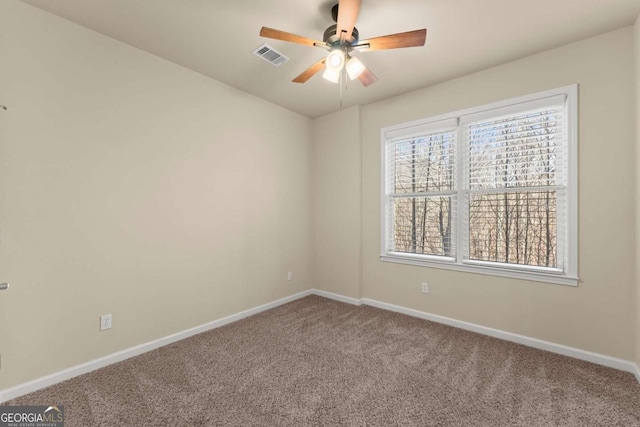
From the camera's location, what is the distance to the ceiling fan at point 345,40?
1.79 metres

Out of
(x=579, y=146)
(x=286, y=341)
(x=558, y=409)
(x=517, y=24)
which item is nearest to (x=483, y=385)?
(x=558, y=409)

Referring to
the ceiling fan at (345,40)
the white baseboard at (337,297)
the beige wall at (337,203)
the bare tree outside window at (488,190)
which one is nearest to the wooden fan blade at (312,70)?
the ceiling fan at (345,40)

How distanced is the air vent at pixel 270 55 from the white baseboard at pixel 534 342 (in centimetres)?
306

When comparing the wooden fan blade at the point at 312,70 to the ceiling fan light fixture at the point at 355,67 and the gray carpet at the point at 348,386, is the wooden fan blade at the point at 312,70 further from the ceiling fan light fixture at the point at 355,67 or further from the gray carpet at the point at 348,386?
the gray carpet at the point at 348,386

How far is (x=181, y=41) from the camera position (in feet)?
7.99

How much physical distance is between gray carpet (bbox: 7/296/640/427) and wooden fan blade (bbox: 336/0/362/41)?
2.49m

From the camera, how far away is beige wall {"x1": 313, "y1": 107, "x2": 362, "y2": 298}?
3910mm

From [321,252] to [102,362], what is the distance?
275cm

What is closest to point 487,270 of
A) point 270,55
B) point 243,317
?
point 243,317

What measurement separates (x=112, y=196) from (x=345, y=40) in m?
2.24

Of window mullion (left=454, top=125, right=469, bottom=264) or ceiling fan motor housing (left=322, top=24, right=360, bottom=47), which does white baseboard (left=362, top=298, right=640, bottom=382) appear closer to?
window mullion (left=454, top=125, right=469, bottom=264)

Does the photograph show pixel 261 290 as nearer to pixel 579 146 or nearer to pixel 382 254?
pixel 382 254
